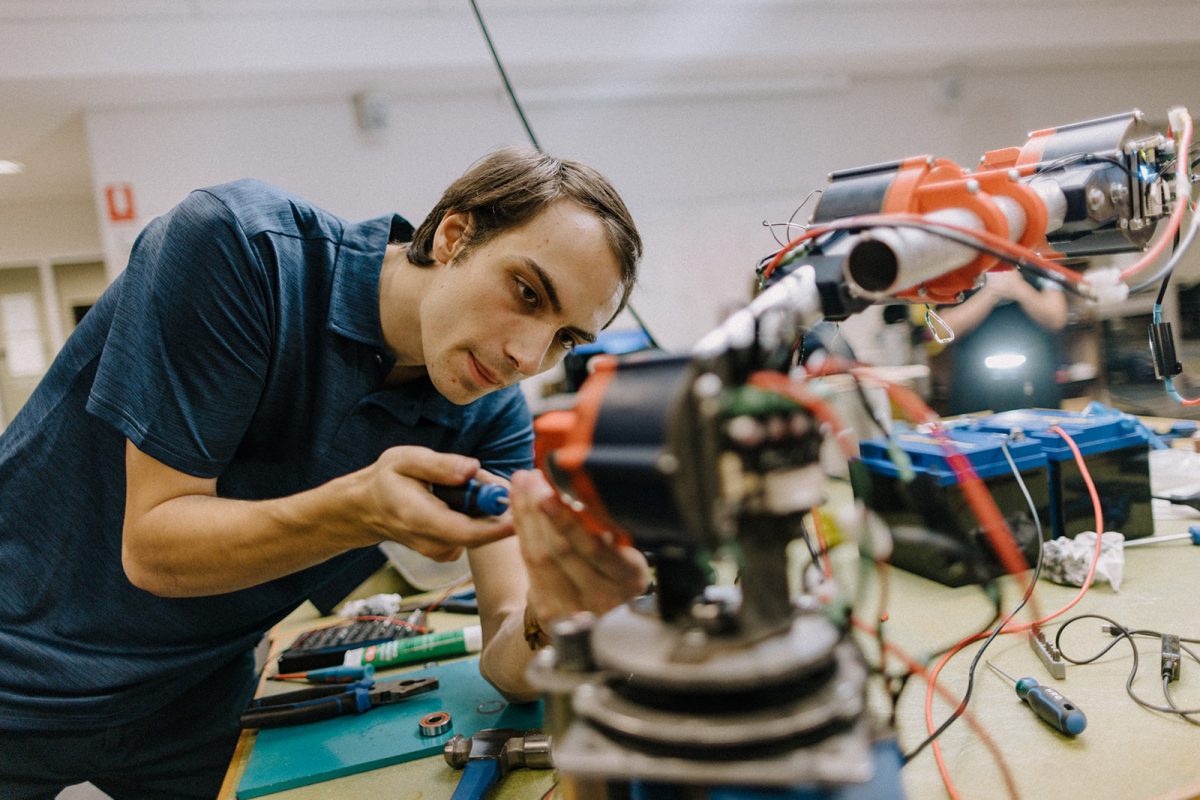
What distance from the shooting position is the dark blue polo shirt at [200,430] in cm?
84

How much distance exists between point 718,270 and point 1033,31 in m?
2.15

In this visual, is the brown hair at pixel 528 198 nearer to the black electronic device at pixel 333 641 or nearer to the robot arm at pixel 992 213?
the robot arm at pixel 992 213

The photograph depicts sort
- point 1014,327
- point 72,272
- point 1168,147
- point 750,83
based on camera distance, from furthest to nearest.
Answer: point 72,272 → point 750,83 → point 1014,327 → point 1168,147

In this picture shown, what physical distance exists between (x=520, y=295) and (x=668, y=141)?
10.9ft

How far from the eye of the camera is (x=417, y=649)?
3.29 ft

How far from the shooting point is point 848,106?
4.25 meters

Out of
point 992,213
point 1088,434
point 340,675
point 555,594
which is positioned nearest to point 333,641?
point 340,675

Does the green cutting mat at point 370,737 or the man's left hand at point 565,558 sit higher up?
the man's left hand at point 565,558

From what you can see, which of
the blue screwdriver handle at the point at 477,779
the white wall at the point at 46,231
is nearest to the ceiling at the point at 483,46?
the white wall at the point at 46,231

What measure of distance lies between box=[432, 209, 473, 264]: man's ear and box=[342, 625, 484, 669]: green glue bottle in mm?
524

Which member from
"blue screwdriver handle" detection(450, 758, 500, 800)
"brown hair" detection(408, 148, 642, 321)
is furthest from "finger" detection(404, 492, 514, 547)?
"brown hair" detection(408, 148, 642, 321)

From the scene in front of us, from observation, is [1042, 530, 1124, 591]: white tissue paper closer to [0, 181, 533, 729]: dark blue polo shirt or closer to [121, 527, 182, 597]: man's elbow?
[0, 181, 533, 729]: dark blue polo shirt

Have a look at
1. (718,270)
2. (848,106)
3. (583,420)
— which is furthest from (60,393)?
(848,106)

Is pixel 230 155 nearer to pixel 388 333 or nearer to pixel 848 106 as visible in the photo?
pixel 388 333
